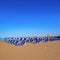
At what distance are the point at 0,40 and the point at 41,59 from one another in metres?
18.6

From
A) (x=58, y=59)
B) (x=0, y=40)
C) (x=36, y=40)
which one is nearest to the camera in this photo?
(x=58, y=59)

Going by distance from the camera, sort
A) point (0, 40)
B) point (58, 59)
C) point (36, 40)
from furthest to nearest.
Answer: point (0, 40) < point (36, 40) < point (58, 59)

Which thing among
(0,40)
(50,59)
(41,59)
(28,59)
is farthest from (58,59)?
(0,40)

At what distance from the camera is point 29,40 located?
2255 cm

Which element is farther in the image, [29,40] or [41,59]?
[29,40]

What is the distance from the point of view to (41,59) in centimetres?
895

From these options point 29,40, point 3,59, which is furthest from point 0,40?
point 3,59

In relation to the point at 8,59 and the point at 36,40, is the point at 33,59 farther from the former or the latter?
the point at 36,40

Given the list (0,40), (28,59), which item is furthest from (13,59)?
(0,40)

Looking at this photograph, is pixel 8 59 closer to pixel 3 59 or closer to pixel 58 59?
pixel 3 59

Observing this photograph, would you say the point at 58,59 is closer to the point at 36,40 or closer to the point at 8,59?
the point at 8,59

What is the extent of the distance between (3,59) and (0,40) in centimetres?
1761

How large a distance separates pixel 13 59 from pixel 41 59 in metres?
1.88

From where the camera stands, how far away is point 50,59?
888cm
